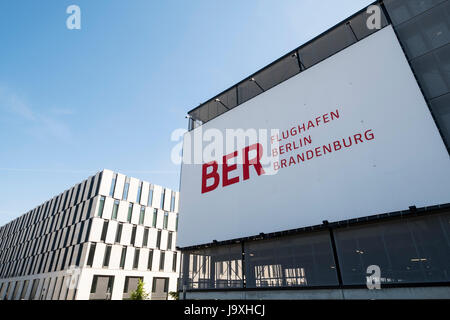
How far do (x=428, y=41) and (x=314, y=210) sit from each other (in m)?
10.9

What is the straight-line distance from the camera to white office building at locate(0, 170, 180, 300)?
35875 mm

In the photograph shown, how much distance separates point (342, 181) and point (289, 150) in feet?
12.1

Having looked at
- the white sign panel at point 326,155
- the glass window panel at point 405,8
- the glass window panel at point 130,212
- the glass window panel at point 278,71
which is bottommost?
the white sign panel at point 326,155

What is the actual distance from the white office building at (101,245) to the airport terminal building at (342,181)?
79.7ft

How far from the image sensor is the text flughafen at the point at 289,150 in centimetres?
1366

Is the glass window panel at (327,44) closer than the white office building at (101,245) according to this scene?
Yes

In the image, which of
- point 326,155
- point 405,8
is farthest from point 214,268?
point 405,8

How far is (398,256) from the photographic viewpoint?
10.6 meters

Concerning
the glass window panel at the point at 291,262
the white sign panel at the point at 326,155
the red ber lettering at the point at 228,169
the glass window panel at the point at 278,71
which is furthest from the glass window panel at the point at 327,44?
the glass window panel at the point at 291,262

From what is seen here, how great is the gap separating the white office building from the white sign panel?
24275 millimetres

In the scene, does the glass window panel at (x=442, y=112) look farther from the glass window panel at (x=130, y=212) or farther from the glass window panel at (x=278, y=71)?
the glass window panel at (x=130, y=212)

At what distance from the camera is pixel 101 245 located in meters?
37.2
